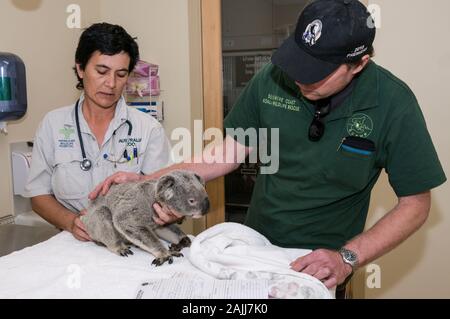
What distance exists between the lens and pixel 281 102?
1474 mm

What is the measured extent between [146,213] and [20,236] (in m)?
Answer: 1.04

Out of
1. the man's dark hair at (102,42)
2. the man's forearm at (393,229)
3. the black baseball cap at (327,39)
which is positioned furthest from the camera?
the man's dark hair at (102,42)

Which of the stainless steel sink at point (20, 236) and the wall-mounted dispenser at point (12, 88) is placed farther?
the wall-mounted dispenser at point (12, 88)

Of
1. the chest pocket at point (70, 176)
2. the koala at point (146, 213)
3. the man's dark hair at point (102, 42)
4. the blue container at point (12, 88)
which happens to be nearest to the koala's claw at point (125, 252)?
the koala at point (146, 213)

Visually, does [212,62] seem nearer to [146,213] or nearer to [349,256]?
[146,213]

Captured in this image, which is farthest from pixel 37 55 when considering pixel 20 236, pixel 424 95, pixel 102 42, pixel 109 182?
pixel 424 95

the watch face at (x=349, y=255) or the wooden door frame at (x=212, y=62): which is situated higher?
the wooden door frame at (x=212, y=62)

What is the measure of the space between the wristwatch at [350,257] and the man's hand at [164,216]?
1.74ft

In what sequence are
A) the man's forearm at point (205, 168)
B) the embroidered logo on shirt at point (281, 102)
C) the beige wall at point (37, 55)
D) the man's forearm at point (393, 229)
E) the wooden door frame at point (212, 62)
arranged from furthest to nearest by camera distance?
the wooden door frame at point (212, 62)
the beige wall at point (37, 55)
the man's forearm at point (205, 168)
the embroidered logo on shirt at point (281, 102)
the man's forearm at point (393, 229)

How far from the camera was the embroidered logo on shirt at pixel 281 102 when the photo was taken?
1.44 m

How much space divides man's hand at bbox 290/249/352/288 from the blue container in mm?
1712

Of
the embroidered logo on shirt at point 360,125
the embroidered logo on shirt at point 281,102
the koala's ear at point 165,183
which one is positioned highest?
the embroidered logo on shirt at point 281,102

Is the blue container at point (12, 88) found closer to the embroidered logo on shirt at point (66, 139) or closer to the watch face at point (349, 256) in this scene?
the embroidered logo on shirt at point (66, 139)
